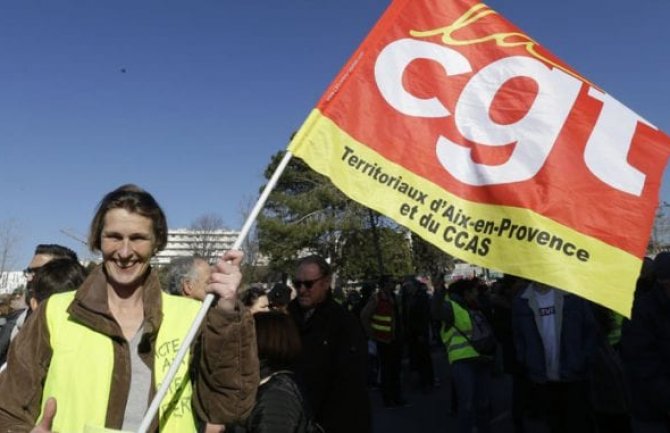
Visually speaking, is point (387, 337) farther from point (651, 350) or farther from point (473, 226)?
point (473, 226)

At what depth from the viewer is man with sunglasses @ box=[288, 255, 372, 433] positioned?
3.90 m

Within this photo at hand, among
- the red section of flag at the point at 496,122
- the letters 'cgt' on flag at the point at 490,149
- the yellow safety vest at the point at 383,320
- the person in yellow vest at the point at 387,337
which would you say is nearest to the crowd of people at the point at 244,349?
the letters 'cgt' on flag at the point at 490,149

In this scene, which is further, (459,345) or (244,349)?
(459,345)

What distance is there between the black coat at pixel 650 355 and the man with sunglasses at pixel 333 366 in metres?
1.68

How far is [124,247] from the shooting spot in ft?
7.23

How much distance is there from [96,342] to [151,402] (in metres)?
0.27

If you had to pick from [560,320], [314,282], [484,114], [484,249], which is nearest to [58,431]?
[484,249]

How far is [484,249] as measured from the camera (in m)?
2.60

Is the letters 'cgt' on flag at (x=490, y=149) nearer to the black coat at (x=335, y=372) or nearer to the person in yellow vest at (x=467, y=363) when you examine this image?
the black coat at (x=335, y=372)

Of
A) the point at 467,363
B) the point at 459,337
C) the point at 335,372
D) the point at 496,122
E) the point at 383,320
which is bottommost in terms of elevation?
the point at 335,372

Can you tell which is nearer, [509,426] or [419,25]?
[419,25]

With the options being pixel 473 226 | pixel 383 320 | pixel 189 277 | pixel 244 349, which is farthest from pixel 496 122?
pixel 383 320

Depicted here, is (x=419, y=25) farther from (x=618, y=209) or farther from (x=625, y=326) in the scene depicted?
(x=625, y=326)

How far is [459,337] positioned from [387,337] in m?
3.08
